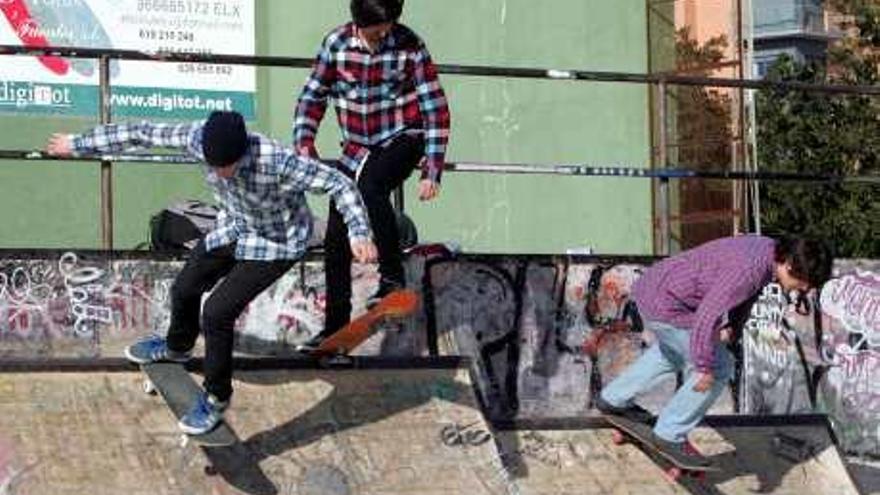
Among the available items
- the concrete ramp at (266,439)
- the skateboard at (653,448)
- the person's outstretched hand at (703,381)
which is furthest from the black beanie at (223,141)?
the skateboard at (653,448)

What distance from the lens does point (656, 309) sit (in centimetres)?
697

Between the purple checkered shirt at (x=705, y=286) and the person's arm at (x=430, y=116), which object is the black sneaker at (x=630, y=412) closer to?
the purple checkered shirt at (x=705, y=286)

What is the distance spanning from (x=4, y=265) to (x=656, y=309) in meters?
3.39

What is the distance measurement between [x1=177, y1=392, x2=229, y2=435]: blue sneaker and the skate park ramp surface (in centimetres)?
22

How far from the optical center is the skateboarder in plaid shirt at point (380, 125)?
702 centimetres

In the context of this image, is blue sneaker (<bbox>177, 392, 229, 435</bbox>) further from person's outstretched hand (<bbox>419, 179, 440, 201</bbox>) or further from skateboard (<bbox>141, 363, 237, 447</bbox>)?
person's outstretched hand (<bbox>419, 179, 440, 201</bbox>)

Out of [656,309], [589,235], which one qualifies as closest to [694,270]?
[656,309]

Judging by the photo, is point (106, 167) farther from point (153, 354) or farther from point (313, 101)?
point (153, 354)

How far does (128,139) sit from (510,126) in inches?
264

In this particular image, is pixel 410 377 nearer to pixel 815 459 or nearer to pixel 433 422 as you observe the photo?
pixel 433 422

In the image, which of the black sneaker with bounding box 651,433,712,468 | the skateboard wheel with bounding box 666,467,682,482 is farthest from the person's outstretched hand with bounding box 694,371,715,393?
the skateboard wheel with bounding box 666,467,682,482

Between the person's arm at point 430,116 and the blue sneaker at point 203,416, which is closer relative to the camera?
the blue sneaker at point 203,416

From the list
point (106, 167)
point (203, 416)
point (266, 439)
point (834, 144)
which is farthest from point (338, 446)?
point (834, 144)

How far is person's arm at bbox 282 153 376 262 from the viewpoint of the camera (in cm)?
632
